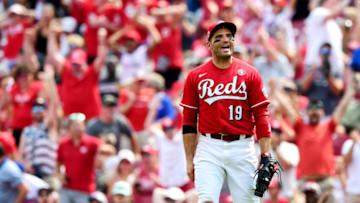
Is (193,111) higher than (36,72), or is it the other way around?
(36,72)

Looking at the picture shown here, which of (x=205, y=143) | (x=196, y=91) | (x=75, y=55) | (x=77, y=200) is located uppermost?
(x=75, y=55)

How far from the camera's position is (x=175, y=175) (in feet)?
41.1

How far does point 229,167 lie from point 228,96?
0.67 meters

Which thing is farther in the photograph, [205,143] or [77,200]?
[77,200]

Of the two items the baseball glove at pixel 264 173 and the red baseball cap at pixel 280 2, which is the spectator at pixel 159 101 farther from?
the baseball glove at pixel 264 173

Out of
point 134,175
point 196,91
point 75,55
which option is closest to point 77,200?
point 134,175

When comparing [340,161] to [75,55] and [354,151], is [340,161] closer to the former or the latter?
[354,151]

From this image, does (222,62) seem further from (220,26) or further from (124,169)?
(124,169)

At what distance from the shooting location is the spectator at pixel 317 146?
12.2 meters

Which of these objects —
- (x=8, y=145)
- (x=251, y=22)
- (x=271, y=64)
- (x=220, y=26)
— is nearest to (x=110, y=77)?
(x=271, y=64)

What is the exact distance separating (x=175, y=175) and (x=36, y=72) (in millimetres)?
4536

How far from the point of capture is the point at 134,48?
623 inches

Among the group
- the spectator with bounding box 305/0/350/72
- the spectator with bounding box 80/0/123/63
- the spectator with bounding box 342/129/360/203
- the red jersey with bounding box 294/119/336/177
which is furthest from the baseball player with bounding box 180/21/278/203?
the spectator with bounding box 80/0/123/63

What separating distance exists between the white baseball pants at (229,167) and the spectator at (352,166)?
420 cm
